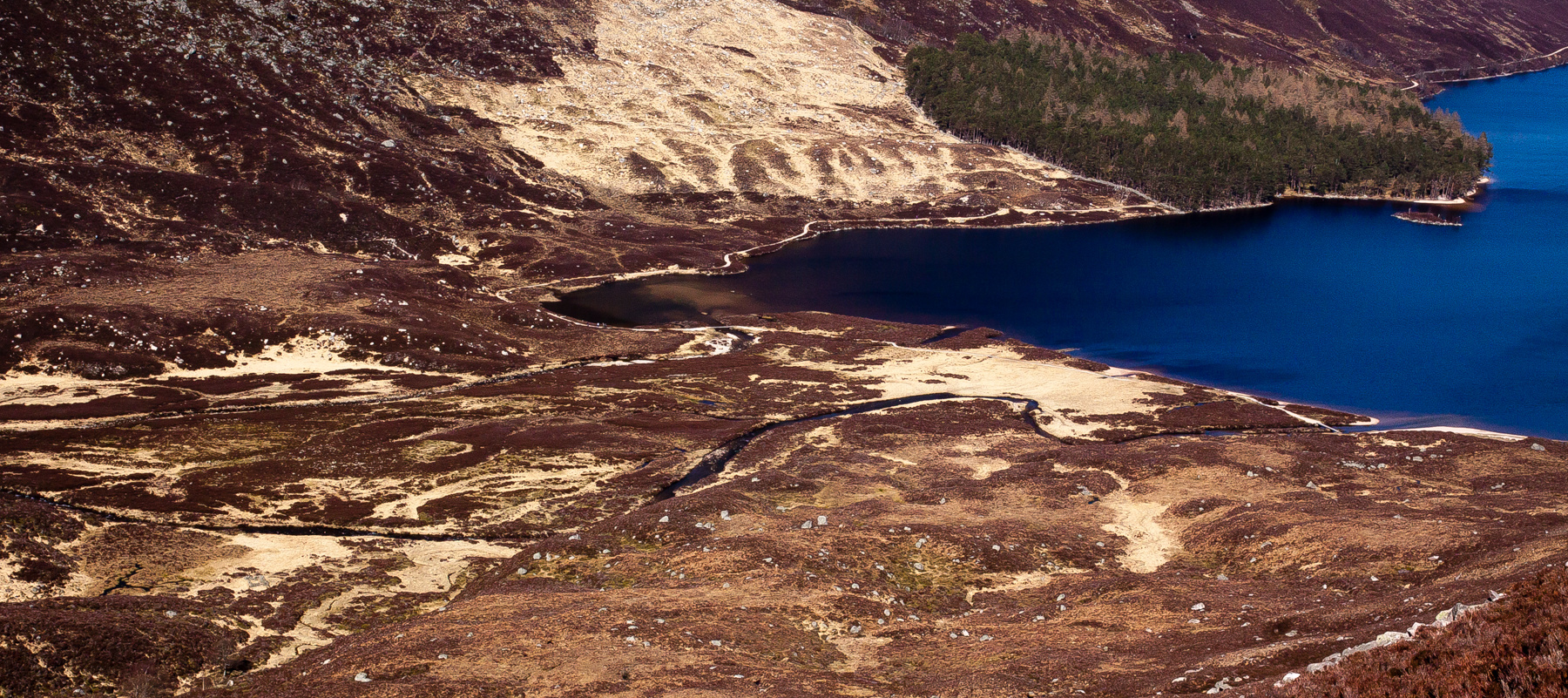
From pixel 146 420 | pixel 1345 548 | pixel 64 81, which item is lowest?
pixel 146 420

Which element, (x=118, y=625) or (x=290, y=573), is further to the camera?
(x=290, y=573)

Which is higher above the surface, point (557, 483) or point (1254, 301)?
point (1254, 301)

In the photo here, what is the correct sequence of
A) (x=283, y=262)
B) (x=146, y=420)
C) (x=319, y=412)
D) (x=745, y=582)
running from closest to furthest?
(x=745, y=582) < (x=146, y=420) < (x=319, y=412) < (x=283, y=262)

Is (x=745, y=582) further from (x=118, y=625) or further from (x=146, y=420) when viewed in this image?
(x=146, y=420)

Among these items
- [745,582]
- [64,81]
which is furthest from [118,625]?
[64,81]

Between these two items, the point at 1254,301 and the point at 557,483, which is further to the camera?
the point at 1254,301

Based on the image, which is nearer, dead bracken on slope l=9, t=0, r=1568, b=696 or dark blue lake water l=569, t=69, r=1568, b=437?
dead bracken on slope l=9, t=0, r=1568, b=696

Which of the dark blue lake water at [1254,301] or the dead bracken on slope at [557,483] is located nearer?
the dead bracken on slope at [557,483]

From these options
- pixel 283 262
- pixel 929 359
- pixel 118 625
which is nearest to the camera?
pixel 118 625
